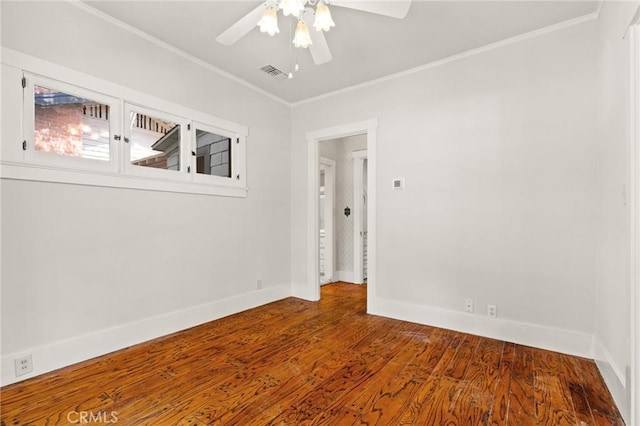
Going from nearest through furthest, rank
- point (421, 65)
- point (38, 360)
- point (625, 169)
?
point (625, 169) < point (38, 360) < point (421, 65)

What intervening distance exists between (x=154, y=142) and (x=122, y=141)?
31 cm

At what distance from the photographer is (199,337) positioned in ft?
9.70

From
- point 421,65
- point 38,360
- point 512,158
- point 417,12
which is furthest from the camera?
point 421,65

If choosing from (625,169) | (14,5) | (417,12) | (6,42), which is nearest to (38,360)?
(6,42)

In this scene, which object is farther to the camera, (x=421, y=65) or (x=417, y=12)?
(x=421, y=65)

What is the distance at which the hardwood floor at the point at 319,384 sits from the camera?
5.85 feet

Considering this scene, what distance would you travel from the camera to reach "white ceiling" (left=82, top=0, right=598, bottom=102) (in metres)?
2.46

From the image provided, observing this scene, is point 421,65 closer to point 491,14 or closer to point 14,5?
point 491,14

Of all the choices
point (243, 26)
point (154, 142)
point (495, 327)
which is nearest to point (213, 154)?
point (154, 142)

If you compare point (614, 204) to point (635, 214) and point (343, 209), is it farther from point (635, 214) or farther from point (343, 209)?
point (343, 209)

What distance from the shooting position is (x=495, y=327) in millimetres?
2924

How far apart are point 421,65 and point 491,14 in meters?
0.90

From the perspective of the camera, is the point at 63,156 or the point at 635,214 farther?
the point at 63,156

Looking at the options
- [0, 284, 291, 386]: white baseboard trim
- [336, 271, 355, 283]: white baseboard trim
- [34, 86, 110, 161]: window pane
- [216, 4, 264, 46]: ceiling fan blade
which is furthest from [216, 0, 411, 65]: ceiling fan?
[336, 271, 355, 283]: white baseboard trim
